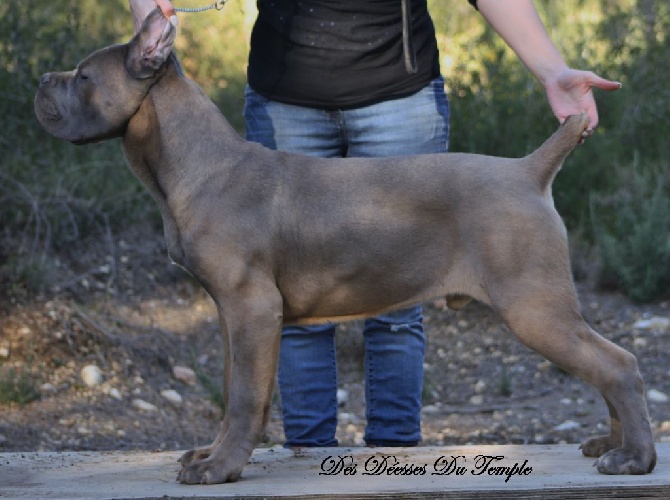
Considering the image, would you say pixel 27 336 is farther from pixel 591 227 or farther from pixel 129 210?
pixel 591 227

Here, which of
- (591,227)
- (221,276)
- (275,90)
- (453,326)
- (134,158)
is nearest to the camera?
(221,276)

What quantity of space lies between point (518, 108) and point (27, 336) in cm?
403

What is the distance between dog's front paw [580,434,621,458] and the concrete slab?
0.14 feet

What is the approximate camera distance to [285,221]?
3.88m

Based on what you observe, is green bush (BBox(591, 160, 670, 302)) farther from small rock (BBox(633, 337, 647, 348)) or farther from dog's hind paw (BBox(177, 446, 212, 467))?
dog's hind paw (BBox(177, 446, 212, 467))

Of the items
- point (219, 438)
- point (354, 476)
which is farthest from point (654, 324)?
point (219, 438)

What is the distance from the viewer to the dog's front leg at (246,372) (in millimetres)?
3736

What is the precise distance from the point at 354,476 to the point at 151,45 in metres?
1.62

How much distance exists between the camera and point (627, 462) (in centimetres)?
371

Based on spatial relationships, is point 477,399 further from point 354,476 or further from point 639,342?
point 354,476

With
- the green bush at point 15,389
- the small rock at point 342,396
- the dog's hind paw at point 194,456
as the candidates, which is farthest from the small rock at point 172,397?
the dog's hind paw at point 194,456

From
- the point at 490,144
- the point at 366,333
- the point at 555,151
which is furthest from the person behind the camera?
the point at 490,144

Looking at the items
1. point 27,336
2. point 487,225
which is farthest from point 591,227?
point 487,225

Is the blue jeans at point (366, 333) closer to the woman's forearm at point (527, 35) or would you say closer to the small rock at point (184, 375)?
the woman's forearm at point (527, 35)
